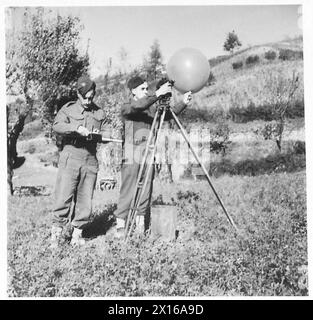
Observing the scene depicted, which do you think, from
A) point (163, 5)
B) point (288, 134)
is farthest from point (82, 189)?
point (288, 134)

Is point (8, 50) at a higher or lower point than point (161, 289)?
higher

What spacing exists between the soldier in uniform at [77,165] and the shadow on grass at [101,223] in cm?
30

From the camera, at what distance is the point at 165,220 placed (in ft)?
23.0

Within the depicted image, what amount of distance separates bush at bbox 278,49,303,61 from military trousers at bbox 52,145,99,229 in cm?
374

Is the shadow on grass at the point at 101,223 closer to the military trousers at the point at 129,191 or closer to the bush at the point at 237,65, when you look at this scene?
the military trousers at the point at 129,191

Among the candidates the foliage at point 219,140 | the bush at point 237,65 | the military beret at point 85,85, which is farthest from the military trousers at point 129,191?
the bush at point 237,65

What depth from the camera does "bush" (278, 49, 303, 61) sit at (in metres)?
7.33

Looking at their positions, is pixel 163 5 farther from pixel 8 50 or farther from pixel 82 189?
pixel 82 189

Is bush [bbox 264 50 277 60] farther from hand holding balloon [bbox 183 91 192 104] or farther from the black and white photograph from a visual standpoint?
hand holding balloon [bbox 183 91 192 104]

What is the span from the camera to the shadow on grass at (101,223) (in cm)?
725

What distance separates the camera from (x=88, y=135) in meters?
6.72

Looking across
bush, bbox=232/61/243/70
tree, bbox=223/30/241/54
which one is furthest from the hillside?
tree, bbox=223/30/241/54
